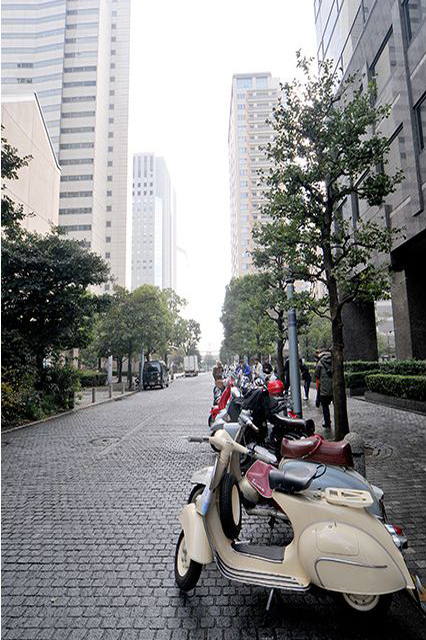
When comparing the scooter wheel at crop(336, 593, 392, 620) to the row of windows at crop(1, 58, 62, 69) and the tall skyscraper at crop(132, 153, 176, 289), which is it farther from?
the tall skyscraper at crop(132, 153, 176, 289)

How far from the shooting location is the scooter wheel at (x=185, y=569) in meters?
2.81

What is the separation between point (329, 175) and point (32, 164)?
25289 mm

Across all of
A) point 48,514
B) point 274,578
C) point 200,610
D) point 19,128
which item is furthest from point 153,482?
point 19,128

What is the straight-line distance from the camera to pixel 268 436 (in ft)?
18.5

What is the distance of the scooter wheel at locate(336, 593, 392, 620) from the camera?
240 centimetres

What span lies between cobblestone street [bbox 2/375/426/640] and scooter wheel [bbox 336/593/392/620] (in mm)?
113

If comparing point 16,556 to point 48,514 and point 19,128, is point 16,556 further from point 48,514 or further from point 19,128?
point 19,128

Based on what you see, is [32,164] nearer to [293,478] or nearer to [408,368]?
[408,368]

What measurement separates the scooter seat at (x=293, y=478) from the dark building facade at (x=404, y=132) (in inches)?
414

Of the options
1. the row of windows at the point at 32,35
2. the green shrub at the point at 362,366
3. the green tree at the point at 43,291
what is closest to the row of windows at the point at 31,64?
the row of windows at the point at 32,35

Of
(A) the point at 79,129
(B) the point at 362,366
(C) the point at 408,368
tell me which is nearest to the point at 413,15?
(C) the point at 408,368

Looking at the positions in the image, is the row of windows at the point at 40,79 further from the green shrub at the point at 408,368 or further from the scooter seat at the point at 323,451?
the scooter seat at the point at 323,451

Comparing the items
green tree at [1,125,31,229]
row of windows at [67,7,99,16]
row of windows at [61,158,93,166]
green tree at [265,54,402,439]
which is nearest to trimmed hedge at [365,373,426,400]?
green tree at [265,54,402,439]

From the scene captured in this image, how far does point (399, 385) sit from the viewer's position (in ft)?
40.2
